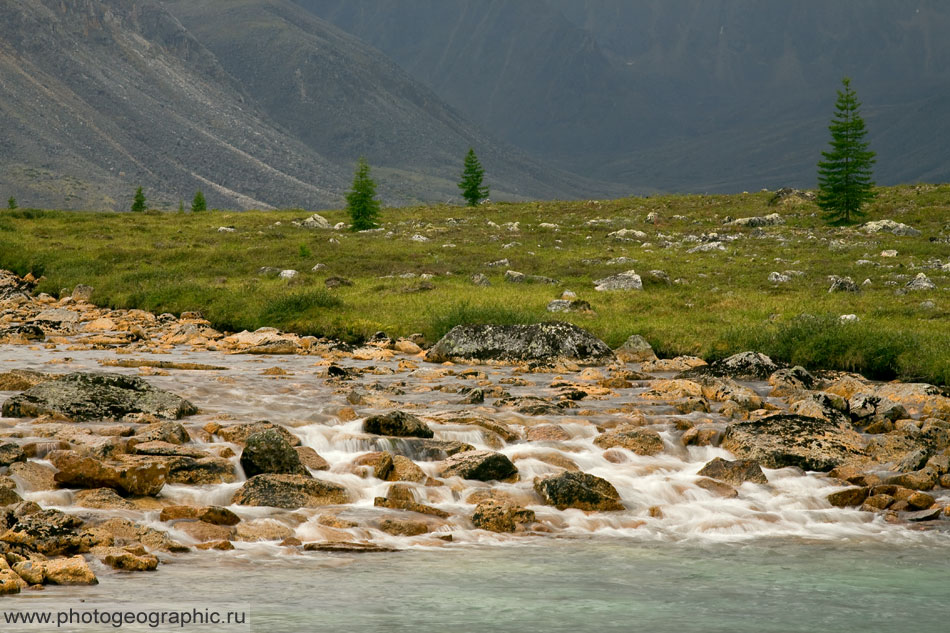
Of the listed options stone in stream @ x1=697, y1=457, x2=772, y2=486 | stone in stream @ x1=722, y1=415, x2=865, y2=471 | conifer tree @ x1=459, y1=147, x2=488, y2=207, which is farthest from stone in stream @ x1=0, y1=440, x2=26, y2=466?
conifer tree @ x1=459, y1=147, x2=488, y2=207

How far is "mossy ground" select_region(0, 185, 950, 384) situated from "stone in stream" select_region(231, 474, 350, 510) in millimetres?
13952

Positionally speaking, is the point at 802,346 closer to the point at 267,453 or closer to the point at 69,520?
the point at 267,453

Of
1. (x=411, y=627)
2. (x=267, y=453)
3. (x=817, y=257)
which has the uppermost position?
(x=817, y=257)

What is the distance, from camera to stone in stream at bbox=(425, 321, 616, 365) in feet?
78.1

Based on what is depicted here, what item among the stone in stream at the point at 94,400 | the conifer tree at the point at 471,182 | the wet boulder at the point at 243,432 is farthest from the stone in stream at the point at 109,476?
the conifer tree at the point at 471,182

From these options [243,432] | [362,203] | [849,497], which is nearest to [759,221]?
[362,203]

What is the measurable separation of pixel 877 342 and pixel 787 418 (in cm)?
752

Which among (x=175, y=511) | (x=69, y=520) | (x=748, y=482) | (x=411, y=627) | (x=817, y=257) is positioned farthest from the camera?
(x=817, y=257)

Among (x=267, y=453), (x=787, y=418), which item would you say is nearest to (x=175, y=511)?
(x=267, y=453)

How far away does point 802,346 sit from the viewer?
2250 centimetres

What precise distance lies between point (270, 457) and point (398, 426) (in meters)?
2.54

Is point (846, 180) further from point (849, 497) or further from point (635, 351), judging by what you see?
point (849, 497)

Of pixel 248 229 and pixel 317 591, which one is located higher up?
pixel 248 229

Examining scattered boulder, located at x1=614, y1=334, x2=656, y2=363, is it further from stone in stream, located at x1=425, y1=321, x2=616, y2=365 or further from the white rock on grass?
the white rock on grass
